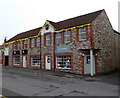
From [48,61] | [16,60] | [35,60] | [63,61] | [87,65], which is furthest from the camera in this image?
[16,60]

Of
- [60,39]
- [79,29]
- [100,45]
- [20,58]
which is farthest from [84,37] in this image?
[20,58]

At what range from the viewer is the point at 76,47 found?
16.5 m

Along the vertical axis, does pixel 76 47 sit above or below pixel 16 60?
above

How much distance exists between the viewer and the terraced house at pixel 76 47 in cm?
1551

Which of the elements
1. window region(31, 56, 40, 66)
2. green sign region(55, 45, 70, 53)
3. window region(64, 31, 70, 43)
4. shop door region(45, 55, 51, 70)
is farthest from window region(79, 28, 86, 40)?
window region(31, 56, 40, 66)

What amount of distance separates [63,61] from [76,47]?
3.08 metres

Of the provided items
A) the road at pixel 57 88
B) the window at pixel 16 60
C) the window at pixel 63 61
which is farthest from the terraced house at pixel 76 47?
the road at pixel 57 88

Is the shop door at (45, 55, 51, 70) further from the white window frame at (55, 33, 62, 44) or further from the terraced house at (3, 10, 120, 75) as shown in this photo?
the white window frame at (55, 33, 62, 44)

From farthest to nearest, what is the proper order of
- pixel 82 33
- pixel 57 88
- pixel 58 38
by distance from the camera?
pixel 58 38
pixel 82 33
pixel 57 88

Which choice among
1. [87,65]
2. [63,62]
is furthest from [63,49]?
[87,65]

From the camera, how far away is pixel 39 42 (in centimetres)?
2209

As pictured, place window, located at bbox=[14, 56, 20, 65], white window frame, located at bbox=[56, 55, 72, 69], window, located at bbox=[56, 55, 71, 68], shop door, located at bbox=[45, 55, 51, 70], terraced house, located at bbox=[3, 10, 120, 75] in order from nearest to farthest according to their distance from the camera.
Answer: terraced house, located at bbox=[3, 10, 120, 75]
white window frame, located at bbox=[56, 55, 72, 69]
window, located at bbox=[56, 55, 71, 68]
shop door, located at bbox=[45, 55, 51, 70]
window, located at bbox=[14, 56, 20, 65]

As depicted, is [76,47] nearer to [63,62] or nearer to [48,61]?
[63,62]

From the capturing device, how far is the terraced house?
15.5 m
